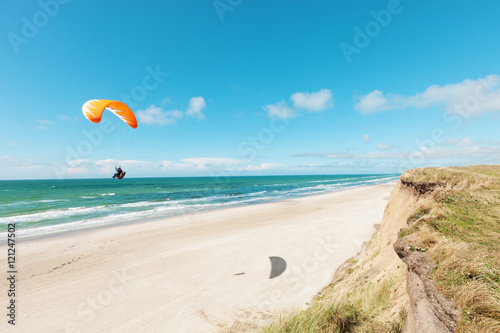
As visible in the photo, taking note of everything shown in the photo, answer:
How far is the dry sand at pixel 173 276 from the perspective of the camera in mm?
7117

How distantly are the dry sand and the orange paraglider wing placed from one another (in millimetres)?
8862

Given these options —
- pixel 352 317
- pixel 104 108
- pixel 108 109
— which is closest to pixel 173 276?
pixel 352 317

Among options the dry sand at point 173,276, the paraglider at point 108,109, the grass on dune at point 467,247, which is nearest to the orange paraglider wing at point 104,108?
the paraglider at point 108,109

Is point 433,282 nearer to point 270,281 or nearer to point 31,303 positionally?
point 270,281

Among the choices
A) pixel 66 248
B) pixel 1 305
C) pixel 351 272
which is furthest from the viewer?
pixel 66 248

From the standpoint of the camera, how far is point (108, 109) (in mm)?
14125

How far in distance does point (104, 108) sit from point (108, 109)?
130cm

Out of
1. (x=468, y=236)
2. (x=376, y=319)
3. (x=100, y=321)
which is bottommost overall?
(x=100, y=321)

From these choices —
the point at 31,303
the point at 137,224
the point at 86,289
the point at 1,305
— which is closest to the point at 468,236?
the point at 86,289

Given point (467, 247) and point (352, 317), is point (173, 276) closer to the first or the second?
point (352, 317)

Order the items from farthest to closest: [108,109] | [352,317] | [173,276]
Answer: [108,109]
[173,276]
[352,317]

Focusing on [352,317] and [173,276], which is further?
[173,276]

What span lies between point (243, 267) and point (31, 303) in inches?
350

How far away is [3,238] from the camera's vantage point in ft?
54.0
